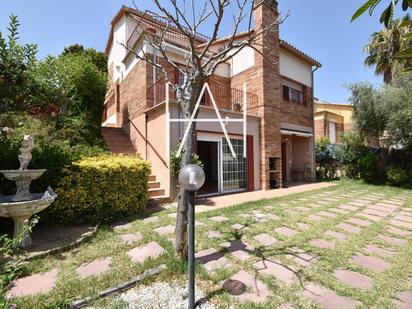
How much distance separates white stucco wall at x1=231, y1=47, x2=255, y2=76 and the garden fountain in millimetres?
10349

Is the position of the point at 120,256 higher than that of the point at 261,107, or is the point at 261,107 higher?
the point at 261,107

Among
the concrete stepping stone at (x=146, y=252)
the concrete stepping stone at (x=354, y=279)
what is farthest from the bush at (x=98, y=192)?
the concrete stepping stone at (x=354, y=279)

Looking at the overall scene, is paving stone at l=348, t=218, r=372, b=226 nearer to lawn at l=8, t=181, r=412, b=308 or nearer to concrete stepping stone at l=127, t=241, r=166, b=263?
lawn at l=8, t=181, r=412, b=308

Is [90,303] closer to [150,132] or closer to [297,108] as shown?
[150,132]

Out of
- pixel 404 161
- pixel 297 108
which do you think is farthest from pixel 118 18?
pixel 404 161

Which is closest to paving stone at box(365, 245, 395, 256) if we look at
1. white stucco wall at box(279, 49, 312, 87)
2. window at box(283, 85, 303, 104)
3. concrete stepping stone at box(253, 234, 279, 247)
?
concrete stepping stone at box(253, 234, 279, 247)

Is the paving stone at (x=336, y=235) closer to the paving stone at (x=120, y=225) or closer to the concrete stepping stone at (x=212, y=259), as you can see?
the concrete stepping stone at (x=212, y=259)

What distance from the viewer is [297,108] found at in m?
13.2

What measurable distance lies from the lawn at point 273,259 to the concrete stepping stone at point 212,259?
0.05ft

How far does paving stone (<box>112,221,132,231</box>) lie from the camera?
516 cm

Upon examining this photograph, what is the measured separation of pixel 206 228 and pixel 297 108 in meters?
10.9

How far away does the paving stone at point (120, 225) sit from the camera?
203 inches

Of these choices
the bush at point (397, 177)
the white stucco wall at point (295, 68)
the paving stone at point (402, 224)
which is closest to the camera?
the paving stone at point (402, 224)

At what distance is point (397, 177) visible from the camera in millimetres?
11648
